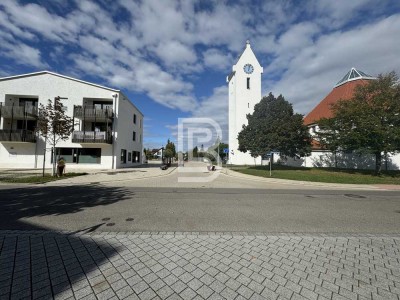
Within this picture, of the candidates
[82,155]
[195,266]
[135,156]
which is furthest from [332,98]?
Answer: [195,266]

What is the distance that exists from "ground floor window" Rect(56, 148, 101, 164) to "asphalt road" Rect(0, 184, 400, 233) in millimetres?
16177

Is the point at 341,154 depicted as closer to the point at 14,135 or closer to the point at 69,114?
the point at 69,114

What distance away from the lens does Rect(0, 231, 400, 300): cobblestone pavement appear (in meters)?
2.65

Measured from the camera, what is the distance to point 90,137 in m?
23.0

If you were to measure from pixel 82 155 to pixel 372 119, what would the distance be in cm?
3006

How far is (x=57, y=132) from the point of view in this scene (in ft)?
52.9

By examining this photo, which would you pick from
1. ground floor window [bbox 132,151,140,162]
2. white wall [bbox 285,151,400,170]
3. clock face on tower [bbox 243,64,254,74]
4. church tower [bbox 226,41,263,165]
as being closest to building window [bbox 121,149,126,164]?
ground floor window [bbox 132,151,140,162]

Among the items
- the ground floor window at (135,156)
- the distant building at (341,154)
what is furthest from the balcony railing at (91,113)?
the distant building at (341,154)

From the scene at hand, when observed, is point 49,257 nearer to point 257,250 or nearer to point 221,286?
point 221,286

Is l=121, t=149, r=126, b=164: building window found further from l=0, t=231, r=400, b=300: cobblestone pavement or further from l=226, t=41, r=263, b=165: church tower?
l=226, t=41, r=263, b=165: church tower

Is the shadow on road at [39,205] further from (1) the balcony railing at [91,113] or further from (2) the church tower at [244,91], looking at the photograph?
(2) the church tower at [244,91]

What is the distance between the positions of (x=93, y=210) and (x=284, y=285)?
6.11 metres

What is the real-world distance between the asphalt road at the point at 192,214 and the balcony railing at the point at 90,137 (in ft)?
49.1

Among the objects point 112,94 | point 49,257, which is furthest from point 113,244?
point 112,94
